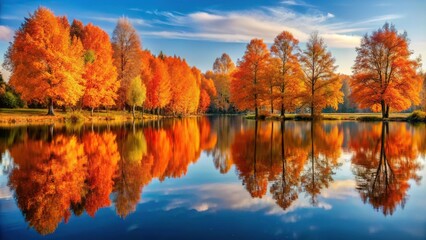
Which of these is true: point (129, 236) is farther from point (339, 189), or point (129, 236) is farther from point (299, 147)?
point (299, 147)

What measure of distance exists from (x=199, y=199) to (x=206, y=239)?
8.11 feet

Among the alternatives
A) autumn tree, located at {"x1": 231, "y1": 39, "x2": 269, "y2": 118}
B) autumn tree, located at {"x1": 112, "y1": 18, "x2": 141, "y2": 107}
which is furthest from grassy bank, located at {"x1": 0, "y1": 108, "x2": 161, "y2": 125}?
autumn tree, located at {"x1": 231, "y1": 39, "x2": 269, "y2": 118}

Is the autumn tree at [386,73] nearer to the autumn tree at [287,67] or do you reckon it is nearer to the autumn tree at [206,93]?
the autumn tree at [287,67]

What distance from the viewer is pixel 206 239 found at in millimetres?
5371

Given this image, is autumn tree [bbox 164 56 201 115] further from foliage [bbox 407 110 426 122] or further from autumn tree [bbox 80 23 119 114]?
foliage [bbox 407 110 426 122]

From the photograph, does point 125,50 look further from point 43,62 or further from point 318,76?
point 318,76

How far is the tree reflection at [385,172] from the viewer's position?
7459 mm

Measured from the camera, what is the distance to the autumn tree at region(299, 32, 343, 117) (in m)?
43.1

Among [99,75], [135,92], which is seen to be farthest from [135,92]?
[99,75]

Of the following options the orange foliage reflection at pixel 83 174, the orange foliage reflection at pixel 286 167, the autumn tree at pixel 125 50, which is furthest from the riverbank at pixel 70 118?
the orange foliage reflection at pixel 286 167

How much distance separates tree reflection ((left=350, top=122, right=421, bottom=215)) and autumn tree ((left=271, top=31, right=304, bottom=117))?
29.2 metres

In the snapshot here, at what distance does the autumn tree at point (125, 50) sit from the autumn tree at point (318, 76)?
25292 millimetres

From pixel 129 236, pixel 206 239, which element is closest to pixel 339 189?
pixel 206 239

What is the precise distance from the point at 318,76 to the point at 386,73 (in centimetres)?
817
